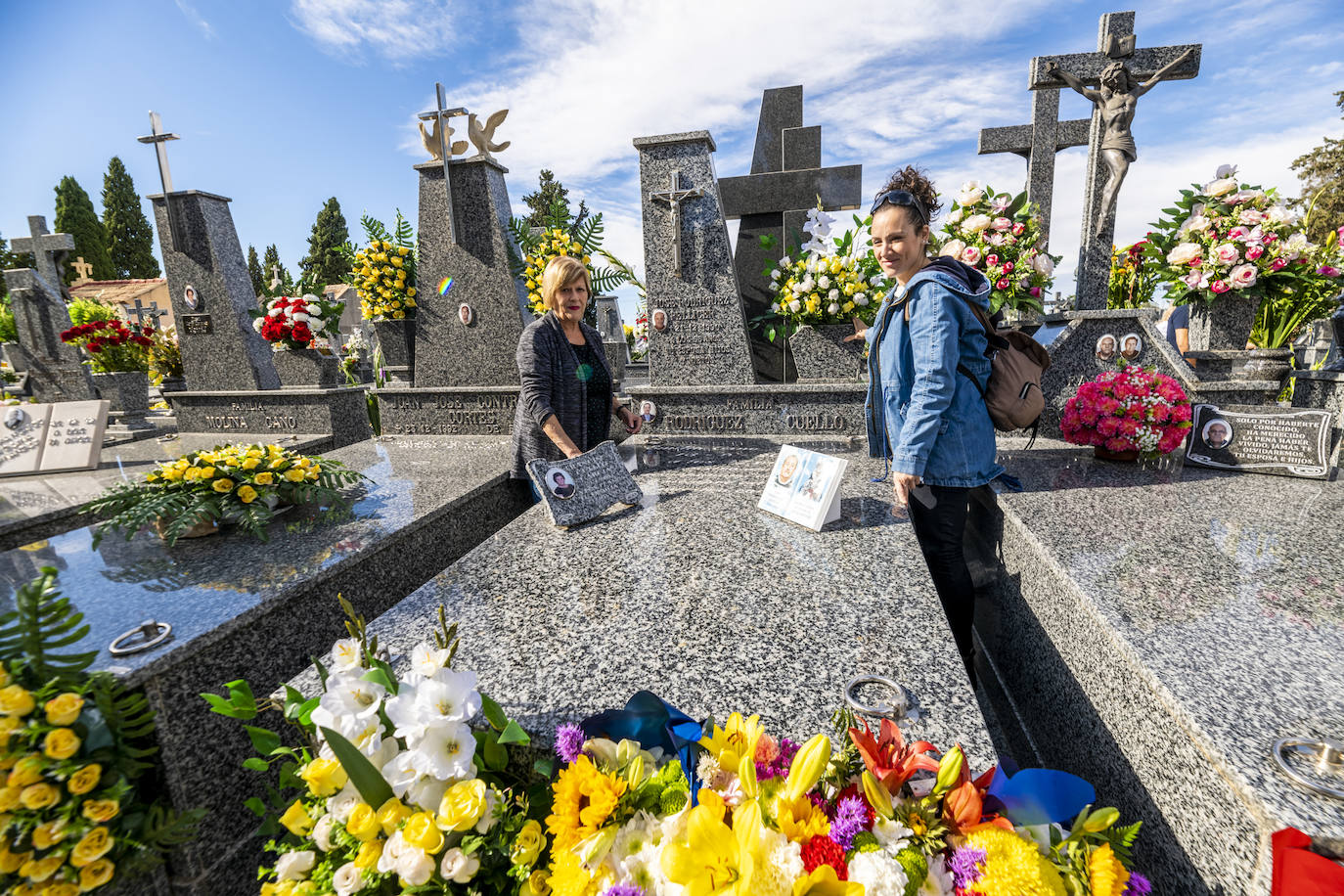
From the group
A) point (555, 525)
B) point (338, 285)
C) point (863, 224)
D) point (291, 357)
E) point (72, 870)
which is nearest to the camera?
point (72, 870)

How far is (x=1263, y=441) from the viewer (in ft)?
10.7

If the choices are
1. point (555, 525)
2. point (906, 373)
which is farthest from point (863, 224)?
point (555, 525)

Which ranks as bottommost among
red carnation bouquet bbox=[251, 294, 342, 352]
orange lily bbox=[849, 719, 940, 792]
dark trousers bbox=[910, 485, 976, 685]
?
dark trousers bbox=[910, 485, 976, 685]

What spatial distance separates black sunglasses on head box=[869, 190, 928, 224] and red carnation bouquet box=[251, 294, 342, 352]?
5.67 m

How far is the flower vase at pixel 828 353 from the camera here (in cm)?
471

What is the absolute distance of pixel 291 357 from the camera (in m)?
6.00

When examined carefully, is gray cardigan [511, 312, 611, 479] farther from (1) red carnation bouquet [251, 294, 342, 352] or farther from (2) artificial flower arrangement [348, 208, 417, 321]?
(1) red carnation bouquet [251, 294, 342, 352]

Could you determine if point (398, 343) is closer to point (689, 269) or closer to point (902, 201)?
point (689, 269)

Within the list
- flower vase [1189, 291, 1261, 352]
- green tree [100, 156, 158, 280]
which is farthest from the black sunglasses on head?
green tree [100, 156, 158, 280]

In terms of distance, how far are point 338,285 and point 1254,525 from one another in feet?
140

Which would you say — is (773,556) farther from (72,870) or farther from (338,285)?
(338,285)

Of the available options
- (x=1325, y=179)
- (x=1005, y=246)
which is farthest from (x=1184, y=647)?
(x=1325, y=179)

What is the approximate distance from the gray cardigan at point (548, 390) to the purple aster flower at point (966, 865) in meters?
2.69

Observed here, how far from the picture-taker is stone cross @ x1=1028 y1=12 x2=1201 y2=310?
4367mm
